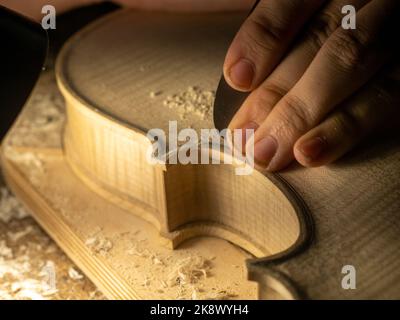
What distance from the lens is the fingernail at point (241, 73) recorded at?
3.40 ft

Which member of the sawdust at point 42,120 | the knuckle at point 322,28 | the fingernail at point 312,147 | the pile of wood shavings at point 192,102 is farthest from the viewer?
the sawdust at point 42,120

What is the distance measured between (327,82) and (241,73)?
153 mm

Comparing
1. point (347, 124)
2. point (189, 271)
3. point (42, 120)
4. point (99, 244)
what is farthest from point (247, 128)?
point (42, 120)

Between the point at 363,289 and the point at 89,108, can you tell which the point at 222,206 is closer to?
the point at 89,108

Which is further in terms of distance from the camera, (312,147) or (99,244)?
(99,244)

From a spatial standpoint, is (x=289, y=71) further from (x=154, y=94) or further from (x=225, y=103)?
(x=154, y=94)

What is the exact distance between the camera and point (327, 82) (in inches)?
37.9

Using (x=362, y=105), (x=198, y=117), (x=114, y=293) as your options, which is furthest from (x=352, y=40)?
(x=114, y=293)

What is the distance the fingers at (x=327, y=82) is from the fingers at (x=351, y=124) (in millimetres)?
19

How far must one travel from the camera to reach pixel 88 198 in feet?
4.41

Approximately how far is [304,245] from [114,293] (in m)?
0.42

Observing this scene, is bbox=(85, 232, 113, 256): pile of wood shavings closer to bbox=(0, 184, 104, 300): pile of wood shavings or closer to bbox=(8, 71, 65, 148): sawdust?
bbox=(0, 184, 104, 300): pile of wood shavings

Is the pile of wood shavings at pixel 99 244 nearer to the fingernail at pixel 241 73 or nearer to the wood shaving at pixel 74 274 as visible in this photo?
the wood shaving at pixel 74 274

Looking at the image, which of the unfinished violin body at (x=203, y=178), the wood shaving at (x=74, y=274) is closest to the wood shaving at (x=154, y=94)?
the unfinished violin body at (x=203, y=178)
